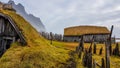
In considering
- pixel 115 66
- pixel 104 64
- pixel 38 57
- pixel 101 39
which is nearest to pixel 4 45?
pixel 38 57

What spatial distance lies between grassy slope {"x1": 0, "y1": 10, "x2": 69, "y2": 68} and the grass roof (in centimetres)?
3977

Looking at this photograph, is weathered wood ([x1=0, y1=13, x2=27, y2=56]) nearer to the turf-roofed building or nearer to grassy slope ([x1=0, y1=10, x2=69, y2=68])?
grassy slope ([x1=0, y1=10, x2=69, y2=68])

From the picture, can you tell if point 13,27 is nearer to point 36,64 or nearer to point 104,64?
point 36,64

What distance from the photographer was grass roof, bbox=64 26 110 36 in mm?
66438

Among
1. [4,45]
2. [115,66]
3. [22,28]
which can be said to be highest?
[22,28]

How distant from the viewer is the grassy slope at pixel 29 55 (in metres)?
22.5

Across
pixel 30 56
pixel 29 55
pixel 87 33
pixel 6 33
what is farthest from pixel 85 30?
pixel 30 56

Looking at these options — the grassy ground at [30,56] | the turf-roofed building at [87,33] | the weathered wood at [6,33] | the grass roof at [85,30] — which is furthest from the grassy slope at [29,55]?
the grass roof at [85,30]

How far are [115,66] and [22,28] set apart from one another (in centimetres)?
1278

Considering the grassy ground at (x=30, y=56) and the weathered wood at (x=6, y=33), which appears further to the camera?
the weathered wood at (x=6, y=33)

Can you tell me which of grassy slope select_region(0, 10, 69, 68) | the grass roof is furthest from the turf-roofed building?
grassy slope select_region(0, 10, 69, 68)

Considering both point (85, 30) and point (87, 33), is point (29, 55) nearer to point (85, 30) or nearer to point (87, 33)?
point (87, 33)

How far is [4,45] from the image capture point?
2645 centimetres

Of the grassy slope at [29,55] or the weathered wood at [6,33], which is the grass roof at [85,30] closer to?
the grassy slope at [29,55]
